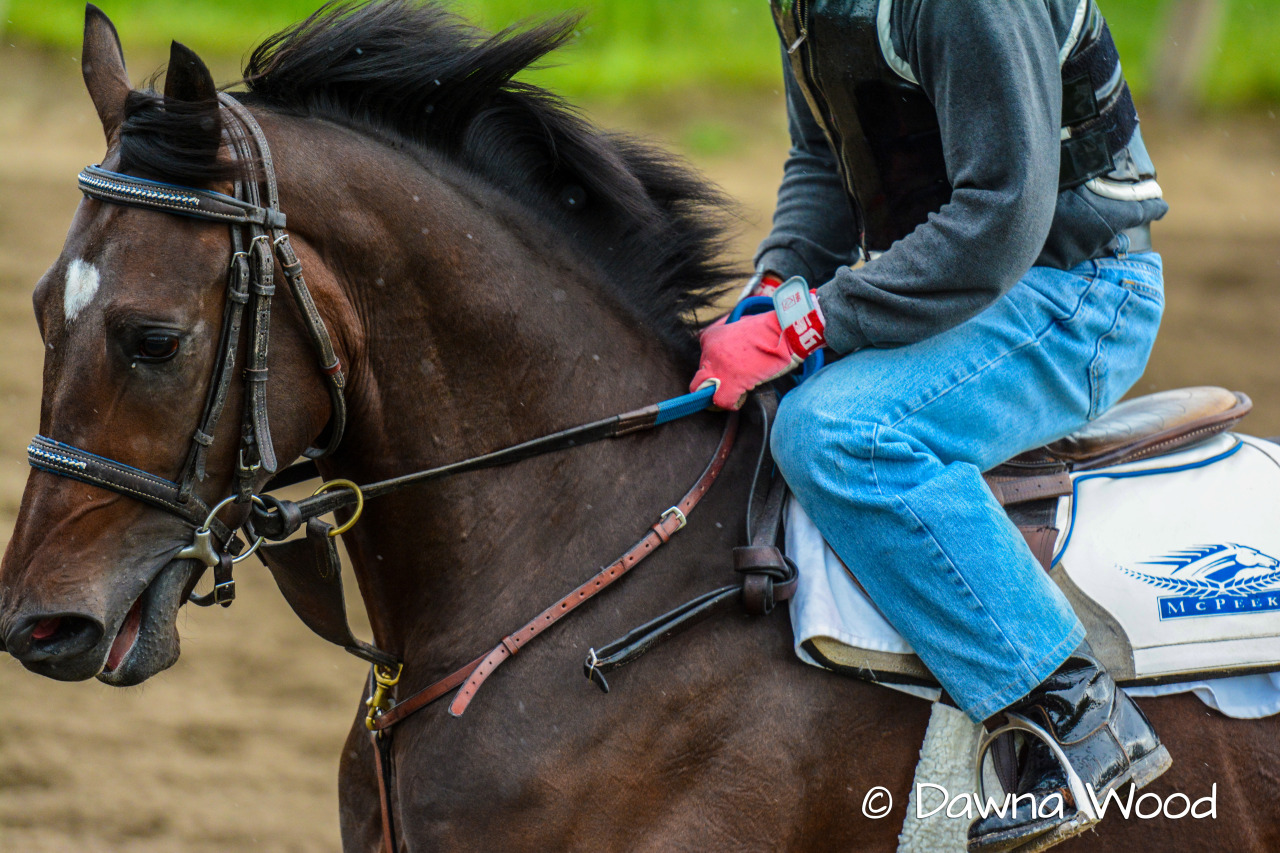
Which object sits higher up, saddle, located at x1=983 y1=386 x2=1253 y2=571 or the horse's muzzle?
the horse's muzzle

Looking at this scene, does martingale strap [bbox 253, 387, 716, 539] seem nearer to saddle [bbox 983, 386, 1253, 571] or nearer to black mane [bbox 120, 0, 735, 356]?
black mane [bbox 120, 0, 735, 356]

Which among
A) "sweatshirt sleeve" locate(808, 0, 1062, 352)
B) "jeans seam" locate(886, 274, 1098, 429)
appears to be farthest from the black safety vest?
"jeans seam" locate(886, 274, 1098, 429)

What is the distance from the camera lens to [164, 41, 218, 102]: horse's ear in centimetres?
178

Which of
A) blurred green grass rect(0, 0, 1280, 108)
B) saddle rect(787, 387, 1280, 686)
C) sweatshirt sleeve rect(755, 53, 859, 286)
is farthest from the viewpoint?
blurred green grass rect(0, 0, 1280, 108)

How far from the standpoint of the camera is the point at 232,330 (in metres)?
1.81

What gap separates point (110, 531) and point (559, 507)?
0.82 metres

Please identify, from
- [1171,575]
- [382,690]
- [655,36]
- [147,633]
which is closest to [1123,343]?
[1171,575]

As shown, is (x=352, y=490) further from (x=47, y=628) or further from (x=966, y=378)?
(x=966, y=378)

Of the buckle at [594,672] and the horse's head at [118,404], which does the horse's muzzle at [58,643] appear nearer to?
the horse's head at [118,404]

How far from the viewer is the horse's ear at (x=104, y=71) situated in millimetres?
1986

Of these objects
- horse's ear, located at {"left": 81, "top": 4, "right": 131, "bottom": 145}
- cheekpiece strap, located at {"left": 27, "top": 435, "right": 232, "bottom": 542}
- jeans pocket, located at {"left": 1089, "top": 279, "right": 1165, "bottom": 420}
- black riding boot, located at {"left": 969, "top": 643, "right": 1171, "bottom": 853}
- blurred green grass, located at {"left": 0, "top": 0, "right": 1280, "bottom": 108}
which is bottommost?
blurred green grass, located at {"left": 0, "top": 0, "right": 1280, "bottom": 108}

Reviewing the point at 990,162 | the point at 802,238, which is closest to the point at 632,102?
the point at 802,238

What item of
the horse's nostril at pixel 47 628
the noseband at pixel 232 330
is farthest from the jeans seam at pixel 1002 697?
the horse's nostril at pixel 47 628

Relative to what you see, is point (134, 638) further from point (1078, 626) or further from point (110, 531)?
point (1078, 626)
